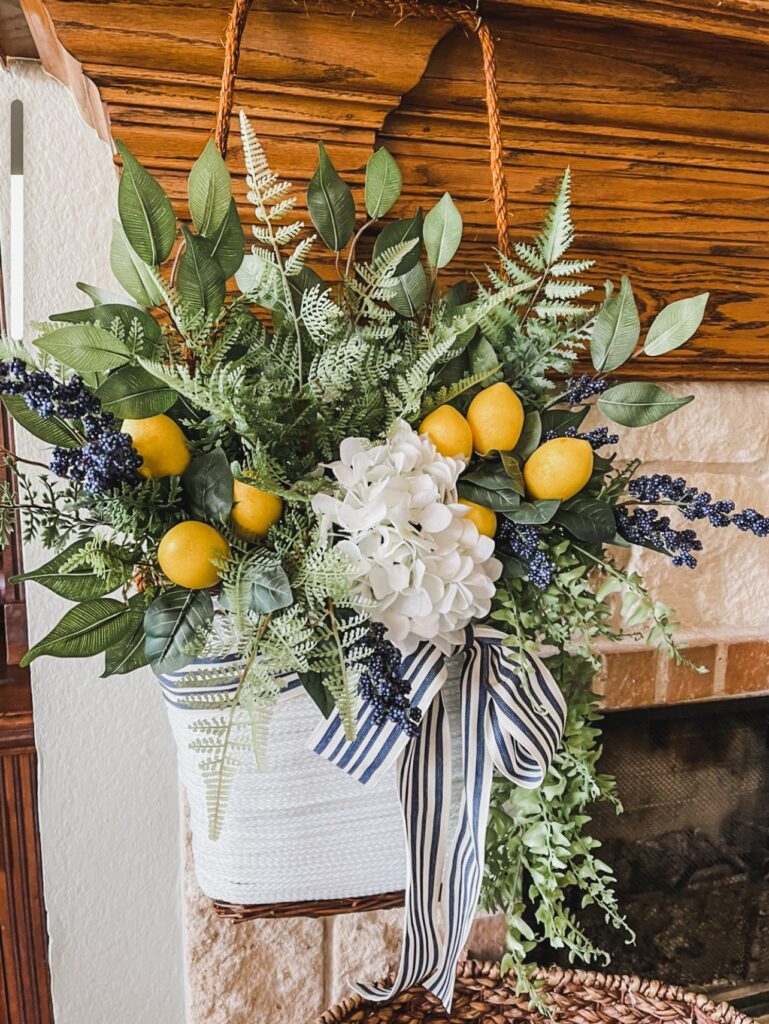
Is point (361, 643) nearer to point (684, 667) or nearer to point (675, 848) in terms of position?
point (684, 667)

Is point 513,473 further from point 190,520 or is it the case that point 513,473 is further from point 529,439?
point 190,520

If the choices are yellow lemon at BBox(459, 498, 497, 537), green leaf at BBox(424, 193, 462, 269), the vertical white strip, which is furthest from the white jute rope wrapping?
the vertical white strip

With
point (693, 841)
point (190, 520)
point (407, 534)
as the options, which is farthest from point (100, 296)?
point (693, 841)

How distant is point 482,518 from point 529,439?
0.08 metres

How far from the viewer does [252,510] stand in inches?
21.0

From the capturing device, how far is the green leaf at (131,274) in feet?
1.82

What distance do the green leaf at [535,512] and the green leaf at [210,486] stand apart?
0.69 ft

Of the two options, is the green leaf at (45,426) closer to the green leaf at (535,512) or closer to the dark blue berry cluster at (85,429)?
the dark blue berry cluster at (85,429)

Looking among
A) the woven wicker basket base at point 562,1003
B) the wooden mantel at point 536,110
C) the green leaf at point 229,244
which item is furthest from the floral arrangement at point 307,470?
the woven wicker basket base at point 562,1003

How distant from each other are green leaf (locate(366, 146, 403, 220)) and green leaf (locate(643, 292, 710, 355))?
0.25 meters

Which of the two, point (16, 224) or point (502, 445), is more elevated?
→ point (16, 224)

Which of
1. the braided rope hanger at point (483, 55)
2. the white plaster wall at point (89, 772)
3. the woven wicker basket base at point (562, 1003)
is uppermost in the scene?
the braided rope hanger at point (483, 55)

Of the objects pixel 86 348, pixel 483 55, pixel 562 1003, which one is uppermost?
pixel 483 55

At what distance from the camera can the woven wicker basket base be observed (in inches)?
36.1
